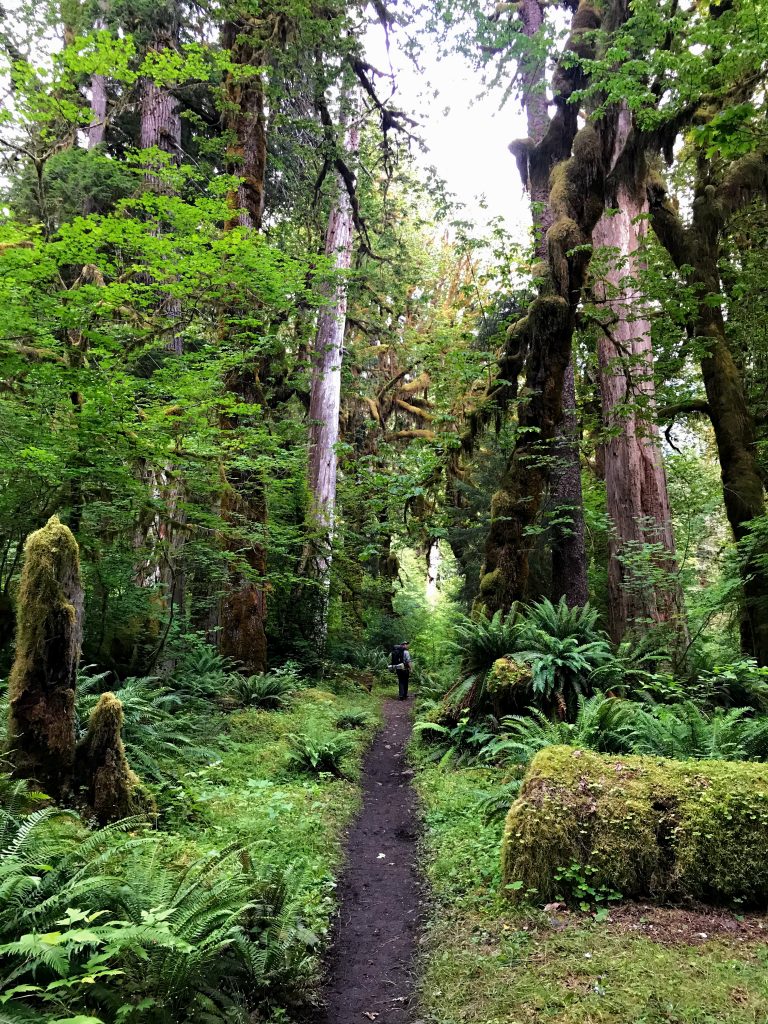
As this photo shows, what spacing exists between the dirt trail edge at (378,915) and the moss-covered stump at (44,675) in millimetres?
2446

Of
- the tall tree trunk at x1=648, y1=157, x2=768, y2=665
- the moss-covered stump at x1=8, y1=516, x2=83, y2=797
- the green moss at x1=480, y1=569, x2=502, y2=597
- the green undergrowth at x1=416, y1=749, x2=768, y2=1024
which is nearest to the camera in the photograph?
the green undergrowth at x1=416, y1=749, x2=768, y2=1024

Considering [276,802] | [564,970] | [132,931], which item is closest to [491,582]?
[276,802]

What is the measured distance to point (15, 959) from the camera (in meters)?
A: 2.59

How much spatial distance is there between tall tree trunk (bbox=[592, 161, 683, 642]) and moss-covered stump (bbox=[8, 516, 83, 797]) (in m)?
7.10

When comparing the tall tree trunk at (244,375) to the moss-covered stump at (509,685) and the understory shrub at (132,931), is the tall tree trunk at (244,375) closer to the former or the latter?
the moss-covered stump at (509,685)

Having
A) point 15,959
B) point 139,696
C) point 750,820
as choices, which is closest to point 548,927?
point 750,820

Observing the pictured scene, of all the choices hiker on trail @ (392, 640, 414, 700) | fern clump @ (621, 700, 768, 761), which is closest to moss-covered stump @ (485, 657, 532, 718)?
fern clump @ (621, 700, 768, 761)

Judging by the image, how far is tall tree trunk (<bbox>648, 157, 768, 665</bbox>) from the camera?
8680 millimetres

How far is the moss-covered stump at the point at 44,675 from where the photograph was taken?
4.52 metres

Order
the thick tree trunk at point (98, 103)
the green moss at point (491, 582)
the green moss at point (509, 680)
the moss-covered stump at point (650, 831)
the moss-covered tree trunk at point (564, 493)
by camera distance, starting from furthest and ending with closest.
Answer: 1. the thick tree trunk at point (98, 103)
2. the moss-covered tree trunk at point (564, 493)
3. the green moss at point (491, 582)
4. the green moss at point (509, 680)
5. the moss-covered stump at point (650, 831)

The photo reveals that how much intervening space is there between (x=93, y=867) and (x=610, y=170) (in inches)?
400

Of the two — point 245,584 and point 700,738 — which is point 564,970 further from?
point 245,584

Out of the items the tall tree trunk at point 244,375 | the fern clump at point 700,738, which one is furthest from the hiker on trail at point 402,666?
the fern clump at point 700,738

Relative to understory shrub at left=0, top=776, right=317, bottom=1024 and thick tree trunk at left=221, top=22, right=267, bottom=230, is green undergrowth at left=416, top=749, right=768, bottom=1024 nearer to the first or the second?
understory shrub at left=0, top=776, right=317, bottom=1024
